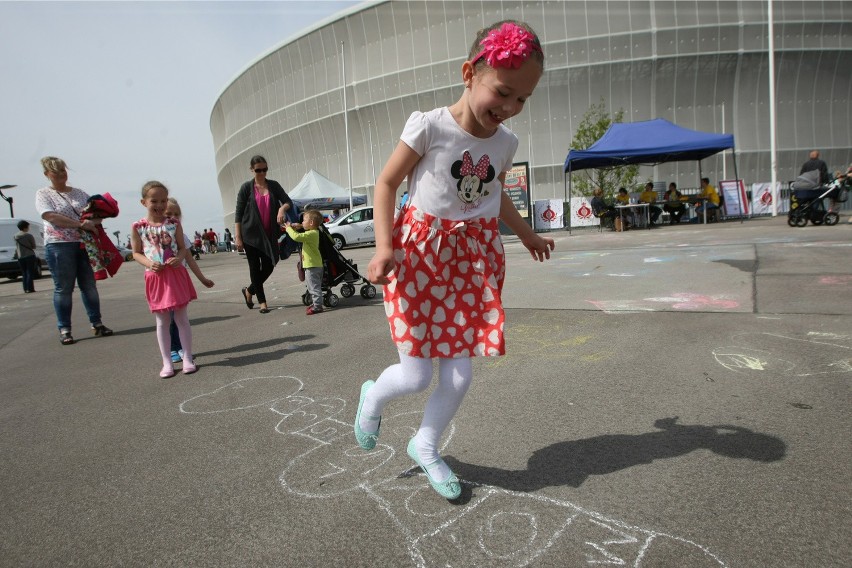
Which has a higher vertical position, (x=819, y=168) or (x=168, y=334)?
(x=819, y=168)

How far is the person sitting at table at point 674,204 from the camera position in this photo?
1896 centimetres

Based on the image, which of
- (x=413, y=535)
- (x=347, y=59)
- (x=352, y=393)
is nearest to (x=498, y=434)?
→ (x=413, y=535)

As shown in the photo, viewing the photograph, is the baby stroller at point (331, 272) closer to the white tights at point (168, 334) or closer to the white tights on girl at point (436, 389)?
the white tights at point (168, 334)

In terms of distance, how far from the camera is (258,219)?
6605mm

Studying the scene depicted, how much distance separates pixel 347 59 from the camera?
35.6m

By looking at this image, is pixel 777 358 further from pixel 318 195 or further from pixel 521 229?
pixel 318 195

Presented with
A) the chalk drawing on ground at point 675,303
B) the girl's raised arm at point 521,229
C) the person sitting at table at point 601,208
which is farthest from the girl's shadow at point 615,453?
the person sitting at table at point 601,208

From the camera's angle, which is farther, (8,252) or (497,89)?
(8,252)

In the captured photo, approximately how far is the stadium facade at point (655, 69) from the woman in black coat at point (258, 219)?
73.4 feet

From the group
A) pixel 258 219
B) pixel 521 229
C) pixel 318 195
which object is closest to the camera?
pixel 521 229

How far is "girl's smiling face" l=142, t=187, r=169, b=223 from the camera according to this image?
14.0ft

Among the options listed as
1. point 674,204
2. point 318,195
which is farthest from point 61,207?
point 318,195

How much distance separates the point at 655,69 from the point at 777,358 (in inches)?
1135

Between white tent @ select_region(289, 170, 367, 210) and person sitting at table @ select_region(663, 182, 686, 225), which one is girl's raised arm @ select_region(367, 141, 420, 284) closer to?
person sitting at table @ select_region(663, 182, 686, 225)
